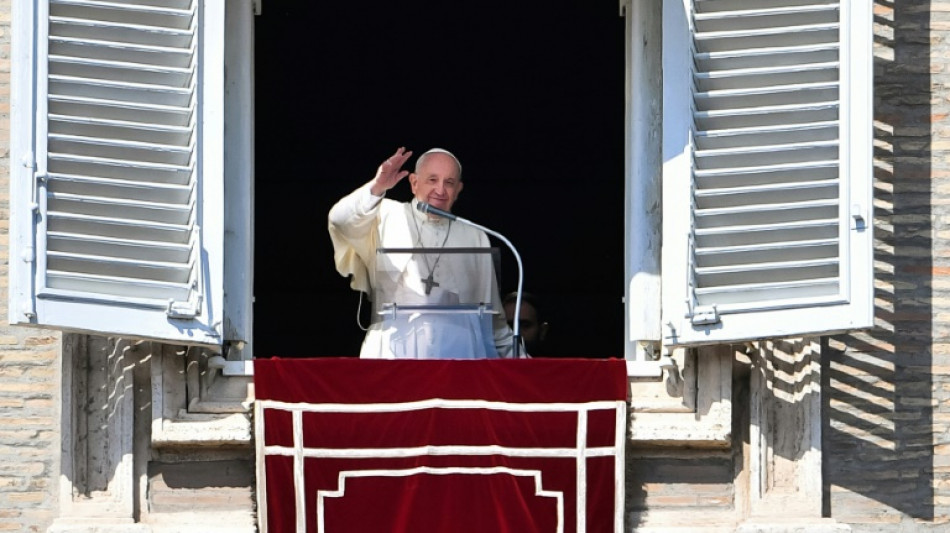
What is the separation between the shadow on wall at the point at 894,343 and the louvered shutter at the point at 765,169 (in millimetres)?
543

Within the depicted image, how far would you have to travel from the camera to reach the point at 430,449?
9352mm

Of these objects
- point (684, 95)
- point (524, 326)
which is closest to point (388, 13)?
point (524, 326)

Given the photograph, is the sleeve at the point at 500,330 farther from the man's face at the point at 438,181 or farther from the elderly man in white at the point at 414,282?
the man's face at the point at 438,181

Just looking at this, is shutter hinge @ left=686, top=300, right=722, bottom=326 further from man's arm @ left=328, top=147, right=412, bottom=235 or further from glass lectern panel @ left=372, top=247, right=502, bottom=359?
man's arm @ left=328, top=147, right=412, bottom=235

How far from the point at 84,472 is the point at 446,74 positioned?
3.64 m

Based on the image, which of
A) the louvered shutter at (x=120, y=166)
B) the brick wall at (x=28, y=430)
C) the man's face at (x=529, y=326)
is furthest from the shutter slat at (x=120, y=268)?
the man's face at (x=529, y=326)

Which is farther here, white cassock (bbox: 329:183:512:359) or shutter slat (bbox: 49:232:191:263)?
white cassock (bbox: 329:183:512:359)

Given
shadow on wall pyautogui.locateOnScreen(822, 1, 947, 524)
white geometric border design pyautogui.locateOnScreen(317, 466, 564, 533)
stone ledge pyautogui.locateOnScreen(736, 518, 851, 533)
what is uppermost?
shadow on wall pyautogui.locateOnScreen(822, 1, 947, 524)

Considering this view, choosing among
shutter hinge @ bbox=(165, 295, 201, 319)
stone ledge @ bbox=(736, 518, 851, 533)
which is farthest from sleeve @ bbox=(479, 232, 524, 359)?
shutter hinge @ bbox=(165, 295, 201, 319)

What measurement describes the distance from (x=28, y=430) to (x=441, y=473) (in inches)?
55.5

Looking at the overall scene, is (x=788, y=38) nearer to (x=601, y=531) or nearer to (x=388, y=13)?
(x=601, y=531)

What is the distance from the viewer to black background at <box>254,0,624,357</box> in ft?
40.6

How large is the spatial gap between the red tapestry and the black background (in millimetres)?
2878

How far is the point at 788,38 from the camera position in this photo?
9508 millimetres
